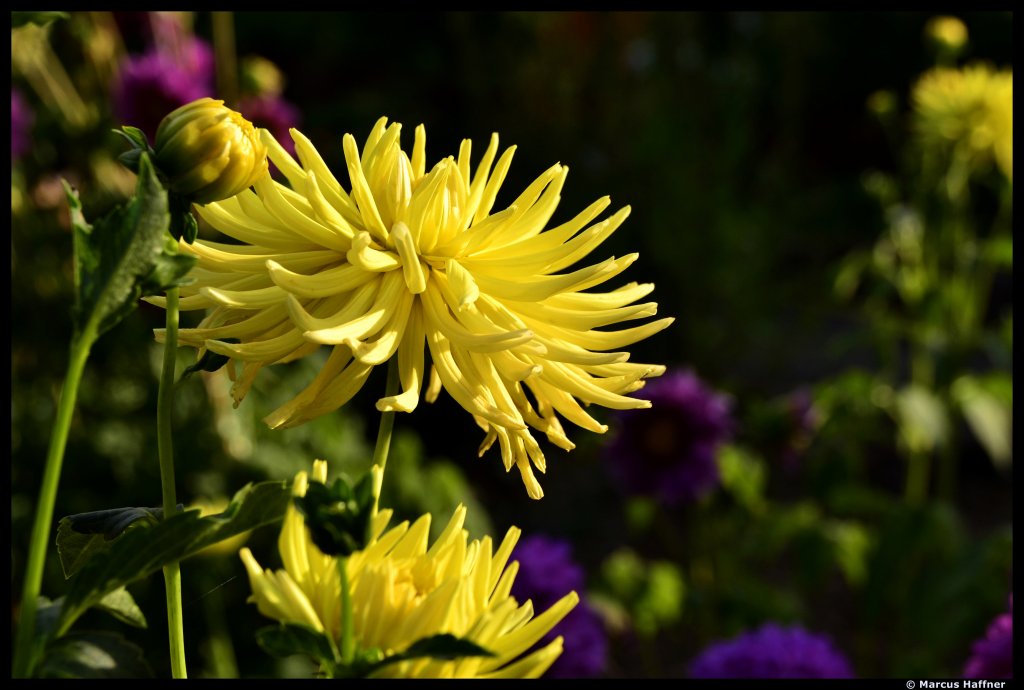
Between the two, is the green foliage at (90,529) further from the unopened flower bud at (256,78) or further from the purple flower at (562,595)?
the unopened flower bud at (256,78)

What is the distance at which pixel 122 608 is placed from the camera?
36 cm

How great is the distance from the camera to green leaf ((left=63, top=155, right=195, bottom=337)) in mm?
320

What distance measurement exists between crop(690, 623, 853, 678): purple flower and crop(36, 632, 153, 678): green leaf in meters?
0.79

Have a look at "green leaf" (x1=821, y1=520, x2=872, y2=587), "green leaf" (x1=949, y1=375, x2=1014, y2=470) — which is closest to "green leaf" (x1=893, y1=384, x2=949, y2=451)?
"green leaf" (x1=949, y1=375, x2=1014, y2=470)

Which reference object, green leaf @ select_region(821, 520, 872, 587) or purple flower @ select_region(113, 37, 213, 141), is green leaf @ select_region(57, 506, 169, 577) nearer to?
purple flower @ select_region(113, 37, 213, 141)

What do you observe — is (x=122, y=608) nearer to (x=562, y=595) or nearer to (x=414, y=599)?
(x=414, y=599)

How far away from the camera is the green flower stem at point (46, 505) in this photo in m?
0.31

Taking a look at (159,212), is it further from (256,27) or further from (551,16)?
(256,27)

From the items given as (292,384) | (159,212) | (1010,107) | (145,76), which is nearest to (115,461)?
(292,384)

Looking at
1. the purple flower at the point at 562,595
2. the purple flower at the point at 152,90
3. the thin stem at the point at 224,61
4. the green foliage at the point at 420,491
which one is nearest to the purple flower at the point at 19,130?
the purple flower at the point at 152,90

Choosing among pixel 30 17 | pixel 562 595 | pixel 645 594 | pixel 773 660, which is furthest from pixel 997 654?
pixel 645 594

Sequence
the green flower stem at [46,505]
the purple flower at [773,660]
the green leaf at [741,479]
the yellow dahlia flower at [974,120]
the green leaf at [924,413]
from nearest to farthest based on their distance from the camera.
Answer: the green flower stem at [46,505]
the purple flower at [773,660]
the green leaf at [924,413]
the green leaf at [741,479]
the yellow dahlia flower at [974,120]

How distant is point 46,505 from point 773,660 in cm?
85

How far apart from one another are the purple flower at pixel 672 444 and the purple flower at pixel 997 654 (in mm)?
715
